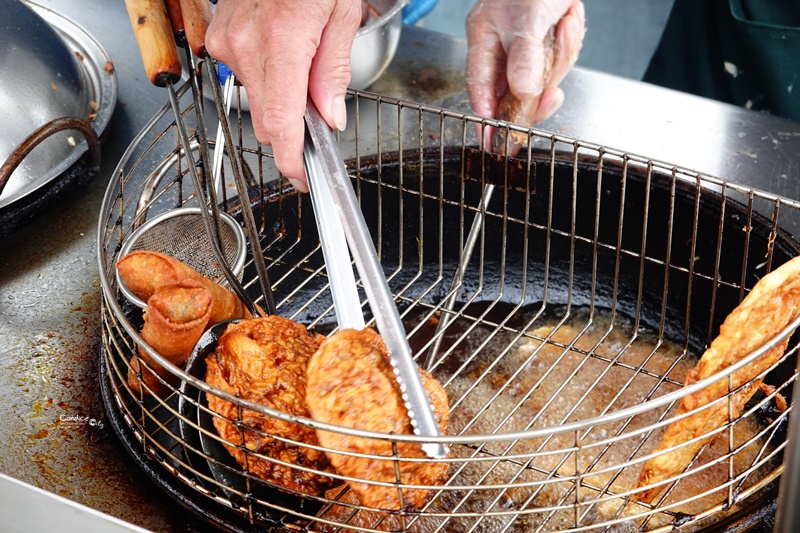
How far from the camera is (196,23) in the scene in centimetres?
138

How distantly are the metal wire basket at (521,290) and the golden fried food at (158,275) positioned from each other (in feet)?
0.19

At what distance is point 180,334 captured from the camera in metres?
1.28

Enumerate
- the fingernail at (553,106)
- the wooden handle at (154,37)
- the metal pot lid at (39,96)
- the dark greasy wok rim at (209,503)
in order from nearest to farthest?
1. the dark greasy wok rim at (209,503)
2. the wooden handle at (154,37)
3. the metal pot lid at (39,96)
4. the fingernail at (553,106)

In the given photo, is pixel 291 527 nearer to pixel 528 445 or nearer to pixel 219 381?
pixel 219 381

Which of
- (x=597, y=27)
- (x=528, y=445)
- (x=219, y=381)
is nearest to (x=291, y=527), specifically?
(x=219, y=381)

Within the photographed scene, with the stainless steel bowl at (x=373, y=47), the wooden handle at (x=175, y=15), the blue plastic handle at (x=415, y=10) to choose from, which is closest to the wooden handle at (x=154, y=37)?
the wooden handle at (x=175, y=15)

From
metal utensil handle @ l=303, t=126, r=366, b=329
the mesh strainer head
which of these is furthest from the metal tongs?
the mesh strainer head

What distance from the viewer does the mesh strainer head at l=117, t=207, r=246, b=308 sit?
5.51 ft

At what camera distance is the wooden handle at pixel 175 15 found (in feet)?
4.52

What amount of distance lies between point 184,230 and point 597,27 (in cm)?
473

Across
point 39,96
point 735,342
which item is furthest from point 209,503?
point 39,96

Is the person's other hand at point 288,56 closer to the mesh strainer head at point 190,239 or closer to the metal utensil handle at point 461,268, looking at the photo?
the mesh strainer head at point 190,239

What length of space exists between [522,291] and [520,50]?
0.60 metres

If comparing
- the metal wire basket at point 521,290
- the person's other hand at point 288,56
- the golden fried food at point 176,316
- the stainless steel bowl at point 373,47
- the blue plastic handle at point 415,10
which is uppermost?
the person's other hand at point 288,56
